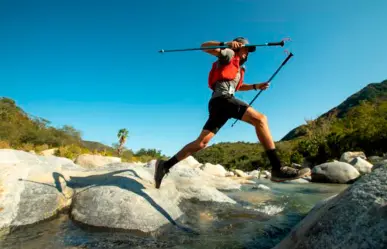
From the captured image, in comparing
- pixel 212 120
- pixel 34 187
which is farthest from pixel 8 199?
pixel 212 120

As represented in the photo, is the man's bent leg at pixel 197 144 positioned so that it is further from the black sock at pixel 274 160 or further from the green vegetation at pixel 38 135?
the green vegetation at pixel 38 135

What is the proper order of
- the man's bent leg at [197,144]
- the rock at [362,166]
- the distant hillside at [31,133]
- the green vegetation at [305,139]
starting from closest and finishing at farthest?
the man's bent leg at [197,144]
the rock at [362,166]
the green vegetation at [305,139]
the distant hillside at [31,133]

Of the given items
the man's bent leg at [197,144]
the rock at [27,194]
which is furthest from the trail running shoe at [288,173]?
the rock at [27,194]

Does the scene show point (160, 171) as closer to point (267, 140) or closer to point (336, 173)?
point (267, 140)

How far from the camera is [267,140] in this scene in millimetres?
4613

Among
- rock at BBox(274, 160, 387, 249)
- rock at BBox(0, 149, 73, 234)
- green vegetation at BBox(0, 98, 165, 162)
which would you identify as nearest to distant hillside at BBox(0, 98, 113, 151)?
green vegetation at BBox(0, 98, 165, 162)

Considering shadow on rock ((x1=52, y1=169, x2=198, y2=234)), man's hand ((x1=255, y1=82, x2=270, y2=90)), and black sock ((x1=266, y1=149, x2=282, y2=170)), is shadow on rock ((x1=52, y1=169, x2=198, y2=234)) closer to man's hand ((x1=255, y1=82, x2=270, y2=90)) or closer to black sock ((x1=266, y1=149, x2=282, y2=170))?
black sock ((x1=266, y1=149, x2=282, y2=170))

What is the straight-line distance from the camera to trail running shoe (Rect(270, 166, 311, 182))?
4367 mm

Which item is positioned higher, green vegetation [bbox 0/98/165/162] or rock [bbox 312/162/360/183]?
green vegetation [bbox 0/98/165/162]

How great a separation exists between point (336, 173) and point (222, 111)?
12749 mm

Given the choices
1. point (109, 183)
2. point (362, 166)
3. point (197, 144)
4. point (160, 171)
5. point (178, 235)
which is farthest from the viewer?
point (362, 166)

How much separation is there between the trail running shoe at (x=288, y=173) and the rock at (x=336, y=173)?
39.1ft

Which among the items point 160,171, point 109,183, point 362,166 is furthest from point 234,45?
point 362,166

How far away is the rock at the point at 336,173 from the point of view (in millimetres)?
14602
